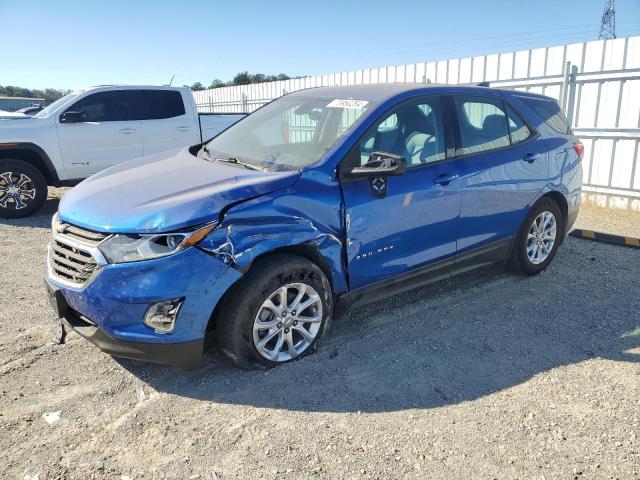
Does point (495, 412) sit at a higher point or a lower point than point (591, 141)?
lower

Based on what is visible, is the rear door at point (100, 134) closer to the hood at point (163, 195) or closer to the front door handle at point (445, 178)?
the hood at point (163, 195)

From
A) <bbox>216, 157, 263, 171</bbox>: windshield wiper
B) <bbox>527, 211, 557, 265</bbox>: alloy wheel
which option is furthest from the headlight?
<bbox>527, 211, 557, 265</bbox>: alloy wheel

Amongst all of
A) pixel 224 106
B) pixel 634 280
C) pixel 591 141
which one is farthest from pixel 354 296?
pixel 224 106

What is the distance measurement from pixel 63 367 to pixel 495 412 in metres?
2.74

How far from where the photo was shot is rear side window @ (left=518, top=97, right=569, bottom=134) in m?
5.01

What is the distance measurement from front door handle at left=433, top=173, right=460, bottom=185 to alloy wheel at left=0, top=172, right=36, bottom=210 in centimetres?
652

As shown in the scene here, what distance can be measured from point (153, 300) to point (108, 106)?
6.68 metres

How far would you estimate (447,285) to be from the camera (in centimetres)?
491

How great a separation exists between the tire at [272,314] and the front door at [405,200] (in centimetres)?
36

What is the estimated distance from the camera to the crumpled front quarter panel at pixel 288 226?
Result: 9.73ft

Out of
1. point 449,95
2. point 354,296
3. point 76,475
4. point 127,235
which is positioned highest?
point 449,95

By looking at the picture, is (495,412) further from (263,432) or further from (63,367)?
(63,367)

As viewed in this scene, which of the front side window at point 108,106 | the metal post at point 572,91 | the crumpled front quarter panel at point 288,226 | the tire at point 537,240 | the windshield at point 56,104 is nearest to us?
the crumpled front quarter panel at point 288,226

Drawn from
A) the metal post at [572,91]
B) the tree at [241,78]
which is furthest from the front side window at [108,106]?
the tree at [241,78]
